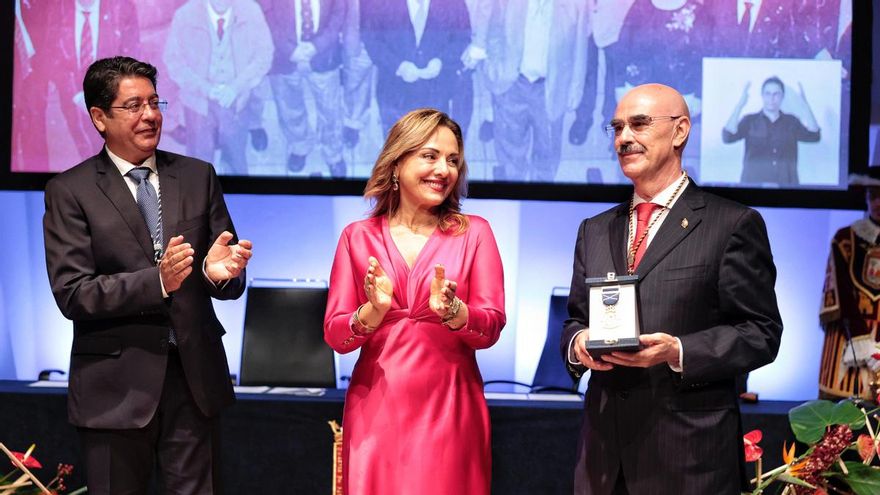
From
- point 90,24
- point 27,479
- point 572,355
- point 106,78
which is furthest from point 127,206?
point 90,24

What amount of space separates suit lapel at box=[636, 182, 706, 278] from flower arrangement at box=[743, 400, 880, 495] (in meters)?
0.94

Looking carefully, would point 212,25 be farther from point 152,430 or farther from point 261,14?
point 152,430

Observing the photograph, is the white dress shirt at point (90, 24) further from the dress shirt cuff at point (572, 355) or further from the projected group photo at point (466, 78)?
the dress shirt cuff at point (572, 355)

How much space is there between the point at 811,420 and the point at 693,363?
122 cm

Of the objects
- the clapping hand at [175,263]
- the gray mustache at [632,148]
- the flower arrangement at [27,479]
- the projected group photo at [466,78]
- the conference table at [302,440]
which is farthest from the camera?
the projected group photo at [466,78]

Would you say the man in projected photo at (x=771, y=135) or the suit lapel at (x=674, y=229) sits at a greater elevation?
the man in projected photo at (x=771, y=135)

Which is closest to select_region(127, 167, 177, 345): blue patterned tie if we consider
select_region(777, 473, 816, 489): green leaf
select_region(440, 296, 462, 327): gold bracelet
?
select_region(440, 296, 462, 327): gold bracelet

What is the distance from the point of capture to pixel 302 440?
159 inches

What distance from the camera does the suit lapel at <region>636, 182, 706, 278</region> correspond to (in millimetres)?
2488

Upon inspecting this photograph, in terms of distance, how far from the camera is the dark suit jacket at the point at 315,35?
4.85 metres

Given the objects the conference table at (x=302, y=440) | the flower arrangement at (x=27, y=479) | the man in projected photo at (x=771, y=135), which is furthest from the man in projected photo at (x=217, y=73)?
the man in projected photo at (x=771, y=135)

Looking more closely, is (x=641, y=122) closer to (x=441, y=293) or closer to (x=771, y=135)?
(x=441, y=293)

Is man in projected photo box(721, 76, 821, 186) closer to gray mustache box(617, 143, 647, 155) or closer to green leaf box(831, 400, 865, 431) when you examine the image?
green leaf box(831, 400, 865, 431)

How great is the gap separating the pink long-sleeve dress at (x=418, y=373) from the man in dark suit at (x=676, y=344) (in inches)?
11.4
